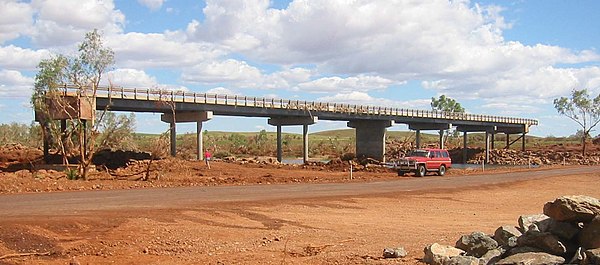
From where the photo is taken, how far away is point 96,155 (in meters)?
47.4

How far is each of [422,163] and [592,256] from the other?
3411 centimetres

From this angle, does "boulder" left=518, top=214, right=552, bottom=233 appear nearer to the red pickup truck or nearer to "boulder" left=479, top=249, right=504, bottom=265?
"boulder" left=479, top=249, right=504, bottom=265

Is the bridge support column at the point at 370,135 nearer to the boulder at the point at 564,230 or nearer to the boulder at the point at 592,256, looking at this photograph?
the boulder at the point at 564,230

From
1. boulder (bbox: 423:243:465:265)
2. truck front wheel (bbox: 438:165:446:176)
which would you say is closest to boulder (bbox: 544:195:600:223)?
boulder (bbox: 423:243:465:265)

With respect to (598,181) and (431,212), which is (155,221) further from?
(598,181)

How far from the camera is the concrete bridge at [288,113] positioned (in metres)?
46.5

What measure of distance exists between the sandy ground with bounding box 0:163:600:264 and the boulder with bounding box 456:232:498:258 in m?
0.95

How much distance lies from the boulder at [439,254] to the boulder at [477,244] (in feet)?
0.55

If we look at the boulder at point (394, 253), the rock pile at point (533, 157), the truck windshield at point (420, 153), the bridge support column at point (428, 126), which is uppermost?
the bridge support column at point (428, 126)

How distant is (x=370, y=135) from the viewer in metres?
75.2

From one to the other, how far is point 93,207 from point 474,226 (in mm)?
11972

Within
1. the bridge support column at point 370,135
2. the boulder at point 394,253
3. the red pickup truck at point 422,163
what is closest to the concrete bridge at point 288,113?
the bridge support column at point 370,135

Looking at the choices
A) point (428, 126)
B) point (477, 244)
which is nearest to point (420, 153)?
point (477, 244)

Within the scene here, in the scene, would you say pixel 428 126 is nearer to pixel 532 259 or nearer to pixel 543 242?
pixel 543 242
